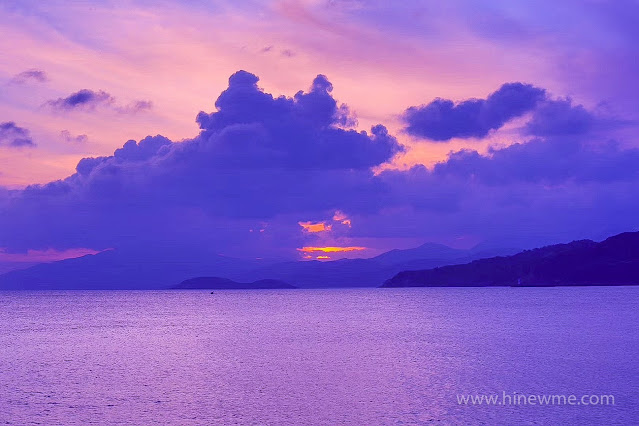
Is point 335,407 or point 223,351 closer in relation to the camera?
point 335,407

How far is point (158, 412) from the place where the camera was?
45.3 meters

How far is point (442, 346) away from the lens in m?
86.3

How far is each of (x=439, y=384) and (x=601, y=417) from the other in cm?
1508

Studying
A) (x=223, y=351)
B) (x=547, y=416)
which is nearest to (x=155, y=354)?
(x=223, y=351)

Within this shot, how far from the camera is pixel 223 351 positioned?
82.4 meters

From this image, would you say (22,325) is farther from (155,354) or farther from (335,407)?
(335,407)

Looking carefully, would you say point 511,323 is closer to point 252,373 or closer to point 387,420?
point 252,373

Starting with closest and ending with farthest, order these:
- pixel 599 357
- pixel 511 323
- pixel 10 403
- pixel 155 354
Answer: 1. pixel 10 403
2. pixel 599 357
3. pixel 155 354
4. pixel 511 323

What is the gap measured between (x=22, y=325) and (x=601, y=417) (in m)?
121

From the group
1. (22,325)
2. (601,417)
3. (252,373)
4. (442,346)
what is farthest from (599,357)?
(22,325)

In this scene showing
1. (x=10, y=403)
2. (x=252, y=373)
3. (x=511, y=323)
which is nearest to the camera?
(x=10, y=403)

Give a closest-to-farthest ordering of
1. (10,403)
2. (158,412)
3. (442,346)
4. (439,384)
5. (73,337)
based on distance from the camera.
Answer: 1. (158,412)
2. (10,403)
3. (439,384)
4. (442,346)
5. (73,337)

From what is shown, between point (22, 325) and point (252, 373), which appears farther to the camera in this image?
point (22, 325)

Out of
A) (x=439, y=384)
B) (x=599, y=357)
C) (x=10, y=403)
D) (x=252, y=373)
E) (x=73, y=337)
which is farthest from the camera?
(x=73, y=337)
